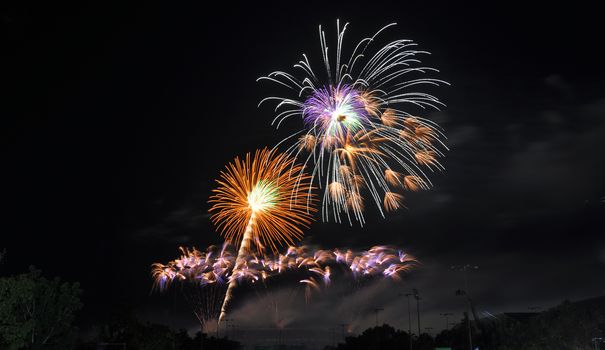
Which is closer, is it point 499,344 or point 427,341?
point 499,344

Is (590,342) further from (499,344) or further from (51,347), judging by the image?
(51,347)

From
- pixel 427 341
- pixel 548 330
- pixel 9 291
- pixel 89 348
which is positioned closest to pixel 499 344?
pixel 548 330

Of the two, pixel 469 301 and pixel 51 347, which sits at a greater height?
pixel 469 301

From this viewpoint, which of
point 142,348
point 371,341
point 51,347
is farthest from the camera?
point 371,341

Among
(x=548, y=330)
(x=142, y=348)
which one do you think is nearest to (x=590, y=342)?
(x=548, y=330)

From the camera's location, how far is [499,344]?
79.3 metres

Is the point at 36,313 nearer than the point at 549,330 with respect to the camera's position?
Yes

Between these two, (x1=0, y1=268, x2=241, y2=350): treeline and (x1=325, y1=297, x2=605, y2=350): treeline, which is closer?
(x1=0, y1=268, x2=241, y2=350): treeline

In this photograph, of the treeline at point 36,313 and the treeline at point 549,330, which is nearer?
the treeline at point 36,313

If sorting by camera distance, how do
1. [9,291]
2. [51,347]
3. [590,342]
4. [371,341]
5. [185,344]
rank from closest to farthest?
[9,291], [51,347], [590,342], [185,344], [371,341]

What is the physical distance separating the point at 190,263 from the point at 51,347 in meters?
19.9

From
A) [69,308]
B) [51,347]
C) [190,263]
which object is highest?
[190,263]

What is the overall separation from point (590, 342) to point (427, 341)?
50917mm

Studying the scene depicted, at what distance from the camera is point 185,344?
114000mm
